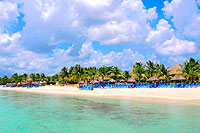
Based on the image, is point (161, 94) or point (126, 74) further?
point (126, 74)

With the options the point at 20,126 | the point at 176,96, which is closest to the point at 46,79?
the point at 176,96

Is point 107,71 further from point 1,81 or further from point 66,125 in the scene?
point 1,81

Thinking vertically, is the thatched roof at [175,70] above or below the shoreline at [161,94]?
above

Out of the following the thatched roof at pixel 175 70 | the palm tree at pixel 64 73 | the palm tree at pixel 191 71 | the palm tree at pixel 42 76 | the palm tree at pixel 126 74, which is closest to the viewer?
the palm tree at pixel 191 71

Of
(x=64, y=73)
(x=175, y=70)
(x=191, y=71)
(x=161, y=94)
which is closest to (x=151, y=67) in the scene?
(x=175, y=70)

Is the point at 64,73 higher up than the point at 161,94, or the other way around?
the point at 64,73

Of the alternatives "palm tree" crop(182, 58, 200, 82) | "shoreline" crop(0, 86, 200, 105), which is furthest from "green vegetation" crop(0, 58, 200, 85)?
"shoreline" crop(0, 86, 200, 105)

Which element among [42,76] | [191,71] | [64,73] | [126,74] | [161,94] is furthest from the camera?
[42,76]

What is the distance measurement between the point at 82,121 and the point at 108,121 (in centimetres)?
197

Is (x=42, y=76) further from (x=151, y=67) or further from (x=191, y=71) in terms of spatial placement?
(x=191, y=71)

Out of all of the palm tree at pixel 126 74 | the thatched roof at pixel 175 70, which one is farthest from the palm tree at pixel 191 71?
the palm tree at pixel 126 74

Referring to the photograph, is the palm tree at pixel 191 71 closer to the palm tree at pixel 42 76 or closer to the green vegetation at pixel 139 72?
the green vegetation at pixel 139 72

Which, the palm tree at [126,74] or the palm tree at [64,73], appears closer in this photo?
the palm tree at [126,74]

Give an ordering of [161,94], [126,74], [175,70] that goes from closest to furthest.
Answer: [161,94] → [175,70] → [126,74]
